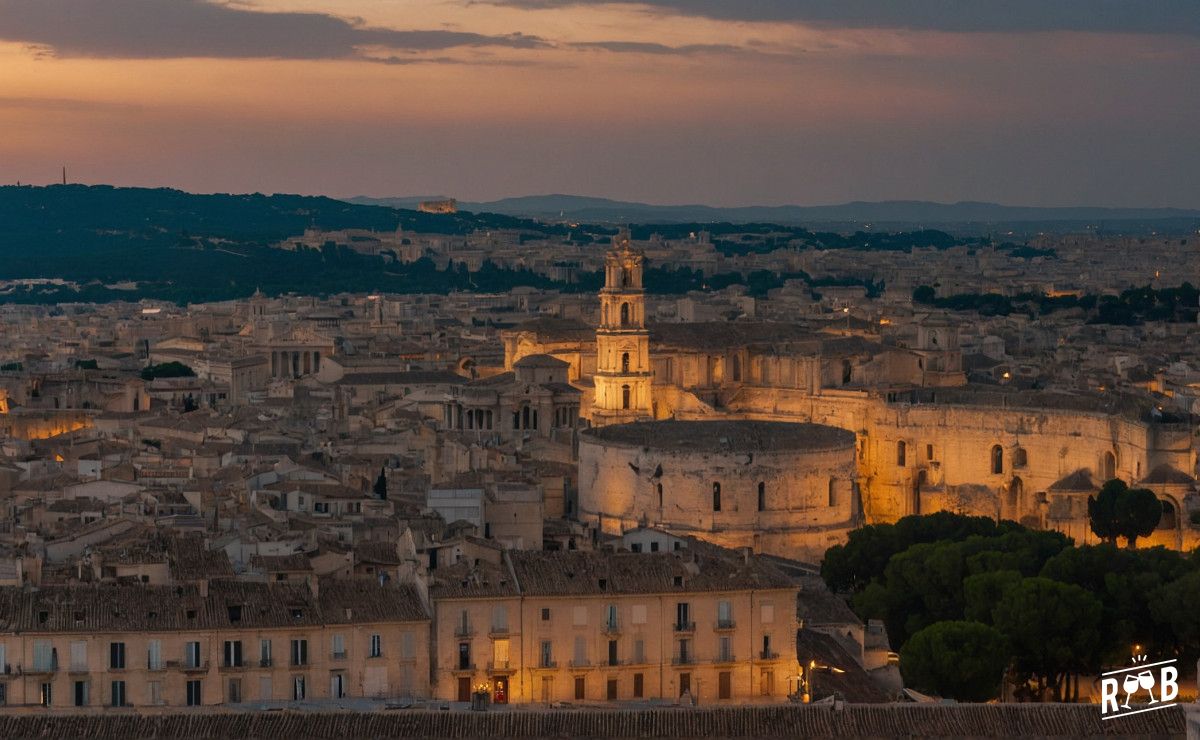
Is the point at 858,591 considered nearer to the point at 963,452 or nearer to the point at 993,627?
the point at 993,627

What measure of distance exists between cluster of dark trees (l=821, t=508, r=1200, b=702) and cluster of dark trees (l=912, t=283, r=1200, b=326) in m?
95.9

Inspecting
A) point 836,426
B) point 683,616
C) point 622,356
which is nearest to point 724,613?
point 683,616

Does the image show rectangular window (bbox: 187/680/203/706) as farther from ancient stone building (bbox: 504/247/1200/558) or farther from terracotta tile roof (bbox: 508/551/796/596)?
ancient stone building (bbox: 504/247/1200/558)

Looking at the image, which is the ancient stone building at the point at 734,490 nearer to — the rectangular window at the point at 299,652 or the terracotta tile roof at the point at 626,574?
the terracotta tile roof at the point at 626,574

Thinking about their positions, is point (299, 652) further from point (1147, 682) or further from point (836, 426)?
point (836, 426)

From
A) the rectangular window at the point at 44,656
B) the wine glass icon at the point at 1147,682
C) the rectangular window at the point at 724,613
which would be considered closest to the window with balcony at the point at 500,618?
the rectangular window at the point at 724,613

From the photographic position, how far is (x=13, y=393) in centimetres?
8381

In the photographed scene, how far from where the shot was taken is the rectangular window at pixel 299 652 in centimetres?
3431

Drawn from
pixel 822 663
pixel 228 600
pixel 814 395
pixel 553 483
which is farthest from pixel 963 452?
pixel 228 600

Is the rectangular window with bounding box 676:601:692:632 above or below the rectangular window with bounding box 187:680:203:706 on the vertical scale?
above

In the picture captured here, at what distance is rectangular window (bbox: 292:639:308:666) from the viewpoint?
34312 millimetres

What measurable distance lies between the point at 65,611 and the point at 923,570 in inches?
667

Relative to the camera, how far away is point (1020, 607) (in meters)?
40.3

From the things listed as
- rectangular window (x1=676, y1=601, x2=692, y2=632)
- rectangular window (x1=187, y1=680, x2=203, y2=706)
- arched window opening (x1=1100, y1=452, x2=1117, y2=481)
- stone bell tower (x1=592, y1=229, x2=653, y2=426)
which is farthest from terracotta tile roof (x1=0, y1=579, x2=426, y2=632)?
stone bell tower (x1=592, y1=229, x2=653, y2=426)
